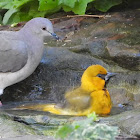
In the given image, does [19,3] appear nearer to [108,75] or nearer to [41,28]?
[41,28]

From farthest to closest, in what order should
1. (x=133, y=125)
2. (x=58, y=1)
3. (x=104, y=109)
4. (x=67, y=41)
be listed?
(x=58, y=1)
(x=67, y=41)
(x=104, y=109)
(x=133, y=125)

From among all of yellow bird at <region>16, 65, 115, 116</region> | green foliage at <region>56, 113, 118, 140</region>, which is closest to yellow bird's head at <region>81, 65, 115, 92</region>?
yellow bird at <region>16, 65, 115, 116</region>

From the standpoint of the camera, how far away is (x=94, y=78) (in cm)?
481

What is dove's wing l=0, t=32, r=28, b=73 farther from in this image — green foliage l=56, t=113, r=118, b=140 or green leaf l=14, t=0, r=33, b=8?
green foliage l=56, t=113, r=118, b=140

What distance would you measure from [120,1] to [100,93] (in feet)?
8.64

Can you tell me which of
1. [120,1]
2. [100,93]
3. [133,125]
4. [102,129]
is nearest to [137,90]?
[100,93]

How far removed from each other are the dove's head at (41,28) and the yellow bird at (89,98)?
0.76 metres

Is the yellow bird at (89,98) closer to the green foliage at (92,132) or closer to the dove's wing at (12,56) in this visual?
the dove's wing at (12,56)

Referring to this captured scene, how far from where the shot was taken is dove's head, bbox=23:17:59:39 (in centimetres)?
522

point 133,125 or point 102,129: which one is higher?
point 102,129

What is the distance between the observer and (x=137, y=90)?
5035mm

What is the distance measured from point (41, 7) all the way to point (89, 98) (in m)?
2.43

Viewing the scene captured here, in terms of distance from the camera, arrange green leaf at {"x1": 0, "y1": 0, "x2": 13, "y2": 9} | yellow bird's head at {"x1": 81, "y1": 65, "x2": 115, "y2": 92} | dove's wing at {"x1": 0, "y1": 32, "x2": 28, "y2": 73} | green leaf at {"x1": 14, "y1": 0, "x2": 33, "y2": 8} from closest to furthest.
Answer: yellow bird's head at {"x1": 81, "y1": 65, "x2": 115, "y2": 92} < dove's wing at {"x1": 0, "y1": 32, "x2": 28, "y2": 73} < green leaf at {"x1": 14, "y1": 0, "x2": 33, "y2": 8} < green leaf at {"x1": 0, "y1": 0, "x2": 13, "y2": 9}

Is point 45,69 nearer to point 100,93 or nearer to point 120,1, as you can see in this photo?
point 100,93
